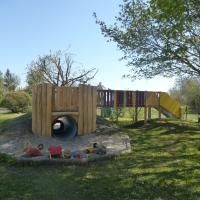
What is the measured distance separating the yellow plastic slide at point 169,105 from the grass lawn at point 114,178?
7211 mm

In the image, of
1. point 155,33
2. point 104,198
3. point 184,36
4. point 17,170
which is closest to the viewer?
point 104,198

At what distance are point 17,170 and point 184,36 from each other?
7.30 m

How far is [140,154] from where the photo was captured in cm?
750

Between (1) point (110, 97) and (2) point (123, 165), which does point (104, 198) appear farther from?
(1) point (110, 97)

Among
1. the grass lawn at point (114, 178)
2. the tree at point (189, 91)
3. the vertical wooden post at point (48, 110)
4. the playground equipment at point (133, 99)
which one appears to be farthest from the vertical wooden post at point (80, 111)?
the tree at point (189, 91)

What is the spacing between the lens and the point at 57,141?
338 inches

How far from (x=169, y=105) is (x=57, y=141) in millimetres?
9549

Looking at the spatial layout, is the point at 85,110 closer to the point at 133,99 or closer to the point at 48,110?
the point at 48,110

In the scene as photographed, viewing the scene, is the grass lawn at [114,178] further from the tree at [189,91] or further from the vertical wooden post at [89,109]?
the tree at [189,91]

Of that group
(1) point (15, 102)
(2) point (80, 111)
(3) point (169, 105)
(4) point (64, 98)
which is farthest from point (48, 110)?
(1) point (15, 102)

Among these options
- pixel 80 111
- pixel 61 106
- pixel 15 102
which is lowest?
pixel 80 111

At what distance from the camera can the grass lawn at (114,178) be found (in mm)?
4242

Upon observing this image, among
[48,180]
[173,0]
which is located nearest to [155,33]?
[173,0]

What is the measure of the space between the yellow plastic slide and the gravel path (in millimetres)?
5390
